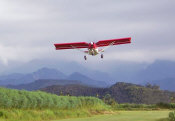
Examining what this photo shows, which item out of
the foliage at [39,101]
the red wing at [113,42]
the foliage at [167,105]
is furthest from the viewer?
the foliage at [167,105]

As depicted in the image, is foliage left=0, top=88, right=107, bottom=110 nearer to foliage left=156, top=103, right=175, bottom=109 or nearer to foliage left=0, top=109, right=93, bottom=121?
foliage left=0, top=109, right=93, bottom=121

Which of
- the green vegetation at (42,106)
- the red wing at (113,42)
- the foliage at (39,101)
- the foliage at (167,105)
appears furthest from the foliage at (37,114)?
the foliage at (167,105)

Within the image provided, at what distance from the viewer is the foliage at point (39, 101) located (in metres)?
31.5

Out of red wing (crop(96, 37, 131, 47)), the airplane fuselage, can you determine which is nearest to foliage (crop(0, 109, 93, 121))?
the airplane fuselage

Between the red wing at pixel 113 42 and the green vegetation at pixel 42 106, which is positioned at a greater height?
the red wing at pixel 113 42

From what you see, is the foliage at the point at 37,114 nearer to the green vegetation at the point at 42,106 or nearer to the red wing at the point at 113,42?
the green vegetation at the point at 42,106

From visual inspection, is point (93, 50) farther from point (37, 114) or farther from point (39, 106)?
point (39, 106)

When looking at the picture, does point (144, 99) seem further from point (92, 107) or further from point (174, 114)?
point (174, 114)

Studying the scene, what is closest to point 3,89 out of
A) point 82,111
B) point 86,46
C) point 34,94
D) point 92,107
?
point 34,94

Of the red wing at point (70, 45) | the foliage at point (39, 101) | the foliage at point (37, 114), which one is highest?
the red wing at point (70, 45)

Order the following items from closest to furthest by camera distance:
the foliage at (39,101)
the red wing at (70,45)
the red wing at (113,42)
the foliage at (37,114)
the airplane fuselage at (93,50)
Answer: the foliage at (37,114) < the foliage at (39,101) < the airplane fuselage at (93,50) < the red wing at (70,45) < the red wing at (113,42)

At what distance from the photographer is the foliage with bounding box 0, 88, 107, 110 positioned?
31513 mm

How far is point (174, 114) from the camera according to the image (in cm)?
2988

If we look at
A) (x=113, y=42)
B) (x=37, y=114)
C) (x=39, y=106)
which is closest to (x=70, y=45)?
(x=113, y=42)
